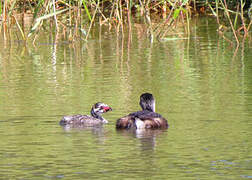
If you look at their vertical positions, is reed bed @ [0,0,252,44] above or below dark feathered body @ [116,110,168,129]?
above

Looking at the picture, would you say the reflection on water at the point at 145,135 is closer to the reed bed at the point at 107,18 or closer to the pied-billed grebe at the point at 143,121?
the pied-billed grebe at the point at 143,121

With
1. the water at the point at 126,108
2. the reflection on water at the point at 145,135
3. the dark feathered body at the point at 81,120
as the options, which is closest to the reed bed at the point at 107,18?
the water at the point at 126,108

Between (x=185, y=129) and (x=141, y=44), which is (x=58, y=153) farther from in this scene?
(x=141, y=44)

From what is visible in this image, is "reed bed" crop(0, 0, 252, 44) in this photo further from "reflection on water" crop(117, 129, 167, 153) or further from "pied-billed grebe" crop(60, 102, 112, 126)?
"reflection on water" crop(117, 129, 167, 153)

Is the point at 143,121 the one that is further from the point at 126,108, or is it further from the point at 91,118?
the point at 126,108

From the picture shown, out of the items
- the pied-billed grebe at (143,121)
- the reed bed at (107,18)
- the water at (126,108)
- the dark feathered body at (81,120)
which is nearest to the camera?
the water at (126,108)

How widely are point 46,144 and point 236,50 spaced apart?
29.3ft

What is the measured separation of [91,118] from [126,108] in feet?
2.71

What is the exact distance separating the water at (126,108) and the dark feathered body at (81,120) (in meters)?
0.15

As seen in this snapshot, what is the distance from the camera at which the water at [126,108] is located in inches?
260

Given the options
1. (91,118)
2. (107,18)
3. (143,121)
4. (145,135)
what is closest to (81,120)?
(91,118)

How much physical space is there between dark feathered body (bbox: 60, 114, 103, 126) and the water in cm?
15

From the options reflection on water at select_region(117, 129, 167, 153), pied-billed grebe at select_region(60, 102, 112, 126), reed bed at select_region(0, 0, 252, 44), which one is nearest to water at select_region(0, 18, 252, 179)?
reflection on water at select_region(117, 129, 167, 153)

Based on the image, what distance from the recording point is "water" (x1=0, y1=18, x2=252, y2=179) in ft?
21.7
